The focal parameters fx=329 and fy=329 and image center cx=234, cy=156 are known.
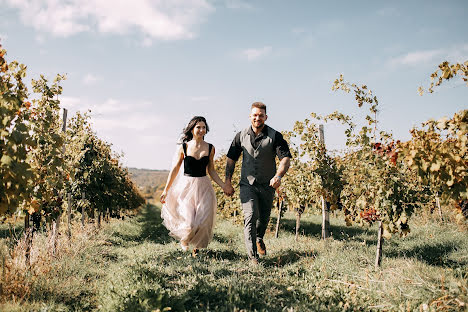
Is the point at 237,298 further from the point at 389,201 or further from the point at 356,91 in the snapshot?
the point at 356,91

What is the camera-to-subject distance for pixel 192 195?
17.0ft

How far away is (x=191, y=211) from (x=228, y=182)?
73 cm

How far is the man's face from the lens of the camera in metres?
4.85

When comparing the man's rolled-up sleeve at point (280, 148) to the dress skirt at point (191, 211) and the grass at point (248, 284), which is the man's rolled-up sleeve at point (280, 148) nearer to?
the dress skirt at point (191, 211)

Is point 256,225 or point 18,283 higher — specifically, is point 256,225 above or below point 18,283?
above

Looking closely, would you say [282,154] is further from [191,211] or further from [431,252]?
[431,252]

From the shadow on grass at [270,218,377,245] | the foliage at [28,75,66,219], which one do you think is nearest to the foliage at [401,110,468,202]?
the foliage at [28,75,66,219]

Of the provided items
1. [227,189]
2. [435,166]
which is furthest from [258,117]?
[435,166]

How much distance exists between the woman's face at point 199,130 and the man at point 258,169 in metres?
0.68

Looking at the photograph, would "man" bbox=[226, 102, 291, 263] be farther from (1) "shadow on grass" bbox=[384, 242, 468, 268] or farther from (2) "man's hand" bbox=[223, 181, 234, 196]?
(1) "shadow on grass" bbox=[384, 242, 468, 268]

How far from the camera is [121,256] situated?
18.6 ft

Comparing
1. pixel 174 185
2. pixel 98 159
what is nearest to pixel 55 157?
pixel 174 185

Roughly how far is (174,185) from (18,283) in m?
2.50

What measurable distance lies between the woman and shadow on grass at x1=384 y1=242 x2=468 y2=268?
118 inches
